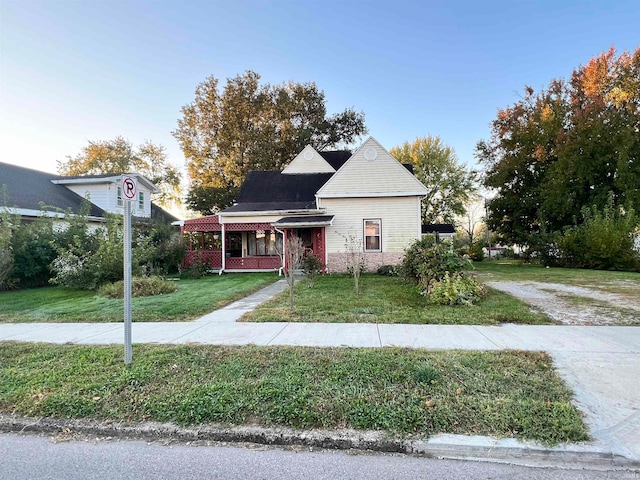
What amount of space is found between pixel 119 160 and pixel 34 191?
1805 centimetres

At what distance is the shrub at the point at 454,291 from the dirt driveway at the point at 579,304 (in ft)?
4.47

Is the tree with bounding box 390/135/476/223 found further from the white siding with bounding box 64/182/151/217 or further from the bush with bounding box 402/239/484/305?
the white siding with bounding box 64/182/151/217

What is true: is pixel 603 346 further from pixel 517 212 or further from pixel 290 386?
pixel 517 212

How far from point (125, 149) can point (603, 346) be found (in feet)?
127

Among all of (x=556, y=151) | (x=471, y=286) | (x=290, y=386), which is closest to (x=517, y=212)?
(x=556, y=151)

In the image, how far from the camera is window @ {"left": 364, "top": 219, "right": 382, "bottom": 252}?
Result: 48.2 ft

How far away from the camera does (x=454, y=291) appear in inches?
303

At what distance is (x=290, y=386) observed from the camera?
3375 mm

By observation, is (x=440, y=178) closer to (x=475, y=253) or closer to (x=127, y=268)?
(x=475, y=253)

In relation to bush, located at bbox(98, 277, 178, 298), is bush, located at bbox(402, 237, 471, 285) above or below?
above

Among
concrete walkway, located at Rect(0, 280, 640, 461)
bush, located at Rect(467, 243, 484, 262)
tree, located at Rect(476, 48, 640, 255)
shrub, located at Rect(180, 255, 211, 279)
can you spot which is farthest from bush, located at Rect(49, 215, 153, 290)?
bush, located at Rect(467, 243, 484, 262)

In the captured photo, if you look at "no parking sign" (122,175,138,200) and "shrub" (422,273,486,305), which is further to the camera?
"shrub" (422,273,486,305)

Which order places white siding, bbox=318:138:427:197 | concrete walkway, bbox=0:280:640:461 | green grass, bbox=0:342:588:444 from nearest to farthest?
green grass, bbox=0:342:588:444 → concrete walkway, bbox=0:280:640:461 → white siding, bbox=318:138:427:197

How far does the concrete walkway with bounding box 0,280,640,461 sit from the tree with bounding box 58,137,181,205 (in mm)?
30293
